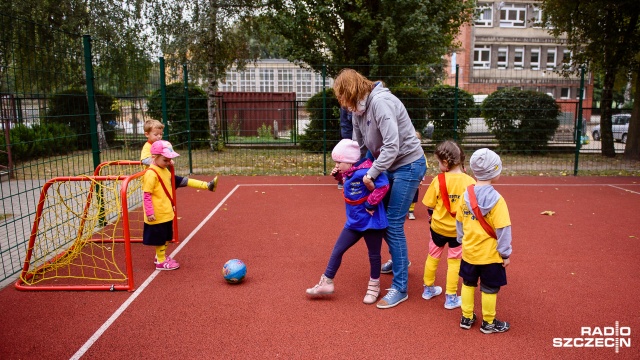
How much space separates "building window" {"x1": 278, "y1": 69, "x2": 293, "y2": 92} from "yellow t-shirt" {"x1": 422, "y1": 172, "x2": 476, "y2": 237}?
850 inches

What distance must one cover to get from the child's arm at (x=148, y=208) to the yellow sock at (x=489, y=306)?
3089 millimetres

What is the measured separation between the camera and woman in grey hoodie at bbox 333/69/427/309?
3861 millimetres

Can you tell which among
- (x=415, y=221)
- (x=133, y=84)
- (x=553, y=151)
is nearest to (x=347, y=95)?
(x=415, y=221)

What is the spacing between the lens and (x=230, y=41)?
1892 centimetres

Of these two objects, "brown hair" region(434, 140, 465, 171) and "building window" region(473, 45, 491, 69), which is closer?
"brown hair" region(434, 140, 465, 171)

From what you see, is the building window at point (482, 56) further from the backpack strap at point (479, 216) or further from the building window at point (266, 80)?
the backpack strap at point (479, 216)

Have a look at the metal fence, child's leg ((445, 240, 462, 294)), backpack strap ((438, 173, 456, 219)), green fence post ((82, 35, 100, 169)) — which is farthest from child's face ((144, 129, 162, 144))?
child's leg ((445, 240, 462, 294))

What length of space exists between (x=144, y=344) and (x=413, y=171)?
2.43 metres

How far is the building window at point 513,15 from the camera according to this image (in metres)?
41.1

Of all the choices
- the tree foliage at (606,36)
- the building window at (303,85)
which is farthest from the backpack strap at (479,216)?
the building window at (303,85)

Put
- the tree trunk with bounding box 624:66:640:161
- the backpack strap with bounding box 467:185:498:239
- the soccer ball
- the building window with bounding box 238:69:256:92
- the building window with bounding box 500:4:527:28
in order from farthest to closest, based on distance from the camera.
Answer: the building window with bounding box 500:4:527:28 → the building window with bounding box 238:69:256:92 → the tree trunk with bounding box 624:66:640:161 → the soccer ball → the backpack strap with bounding box 467:185:498:239

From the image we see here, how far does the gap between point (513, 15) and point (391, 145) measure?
42878 millimetres

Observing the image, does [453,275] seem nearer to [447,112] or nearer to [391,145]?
[391,145]

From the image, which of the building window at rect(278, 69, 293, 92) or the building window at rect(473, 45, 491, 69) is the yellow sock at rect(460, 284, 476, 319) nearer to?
the building window at rect(278, 69, 293, 92)
